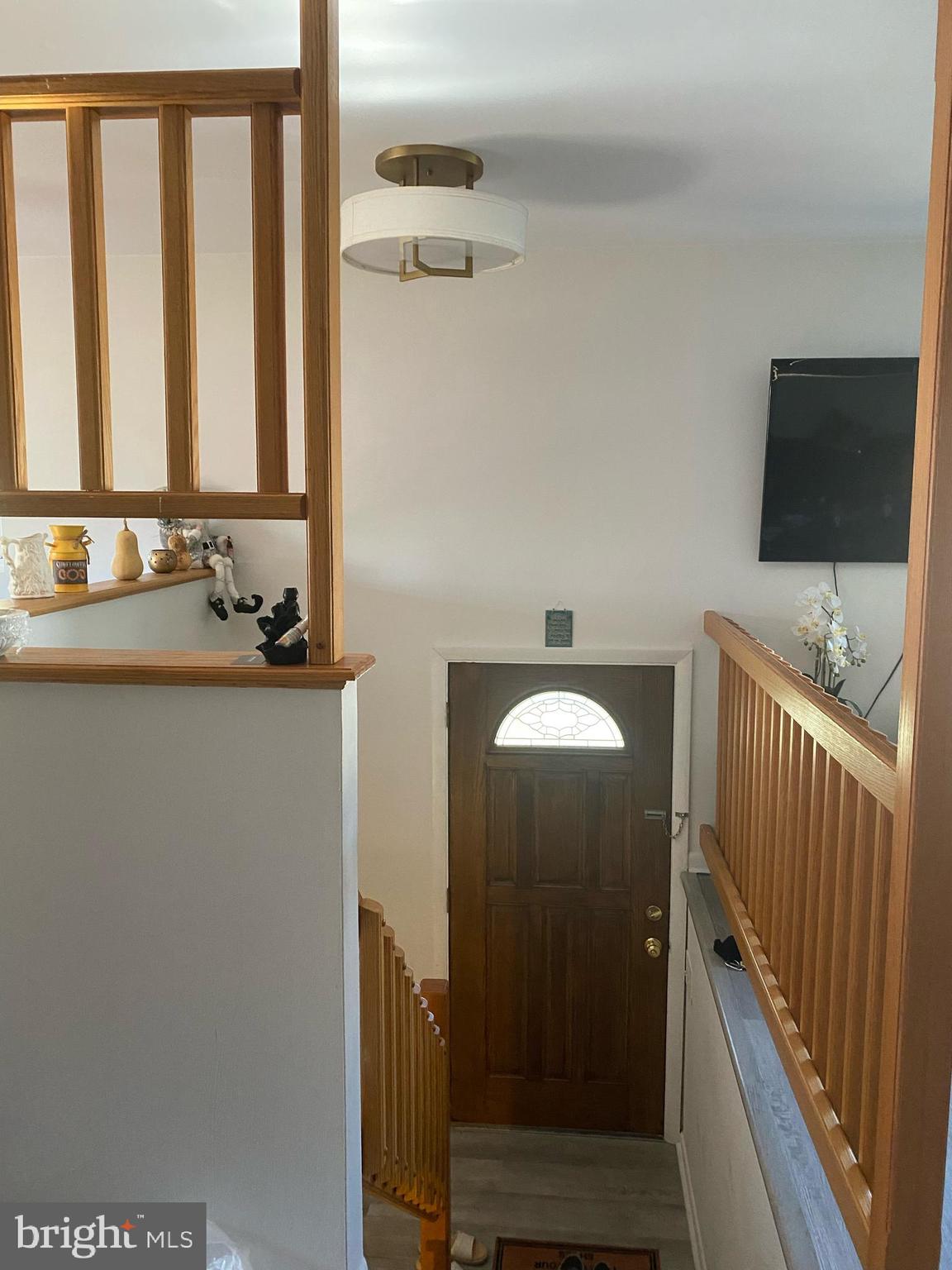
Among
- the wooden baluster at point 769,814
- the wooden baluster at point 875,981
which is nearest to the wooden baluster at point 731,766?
the wooden baluster at point 769,814

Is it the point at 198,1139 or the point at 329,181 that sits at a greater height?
the point at 329,181

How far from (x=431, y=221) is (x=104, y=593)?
1347 mm

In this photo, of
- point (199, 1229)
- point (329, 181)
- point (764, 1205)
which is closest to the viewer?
point (329, 181)

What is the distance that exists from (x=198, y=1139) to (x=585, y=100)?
2318mm

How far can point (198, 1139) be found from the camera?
1.72m

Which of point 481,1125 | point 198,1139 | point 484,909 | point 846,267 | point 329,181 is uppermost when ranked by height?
point 846,267

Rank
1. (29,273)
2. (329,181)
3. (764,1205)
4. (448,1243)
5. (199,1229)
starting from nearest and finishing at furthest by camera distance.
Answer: (329,181) < (199,1229) < (764,1205) < (448,1243) < (29,273)

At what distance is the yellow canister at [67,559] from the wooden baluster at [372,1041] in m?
1.23

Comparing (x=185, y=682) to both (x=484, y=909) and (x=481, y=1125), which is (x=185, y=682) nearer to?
(x=484, y=909)

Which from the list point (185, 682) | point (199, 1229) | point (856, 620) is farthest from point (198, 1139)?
point (856, 620)

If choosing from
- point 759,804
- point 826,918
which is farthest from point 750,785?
point 826,918

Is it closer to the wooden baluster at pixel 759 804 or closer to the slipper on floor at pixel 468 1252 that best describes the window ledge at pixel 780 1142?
the wooden baluster at pixel 759 804

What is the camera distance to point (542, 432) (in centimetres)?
368

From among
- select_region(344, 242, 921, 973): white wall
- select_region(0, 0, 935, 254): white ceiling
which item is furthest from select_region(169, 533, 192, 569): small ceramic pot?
select_region(0, 0, 935, 254): white ceiling
